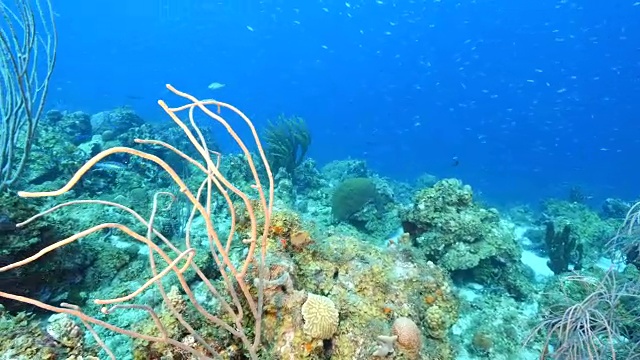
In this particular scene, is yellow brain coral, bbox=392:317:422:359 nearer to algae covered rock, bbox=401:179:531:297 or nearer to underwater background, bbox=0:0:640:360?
underwater background, bbox=0:0:640:360

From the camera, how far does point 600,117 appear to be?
109812 mm

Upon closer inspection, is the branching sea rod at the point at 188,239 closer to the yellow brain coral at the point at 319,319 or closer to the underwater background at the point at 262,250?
the underwater background at the point at 262,250

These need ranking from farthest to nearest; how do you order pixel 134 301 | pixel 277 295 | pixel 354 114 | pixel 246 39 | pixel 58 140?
pixel 246 39 < pixel 354 114 < pixel 58 140 < pixel 134 301 < pixel 277 295

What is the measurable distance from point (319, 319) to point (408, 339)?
33.6 inches

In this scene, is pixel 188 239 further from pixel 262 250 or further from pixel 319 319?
pixel 319 319

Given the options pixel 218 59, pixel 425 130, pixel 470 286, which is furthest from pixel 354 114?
pixel 470 286

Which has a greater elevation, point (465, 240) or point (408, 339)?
point (465, 240)

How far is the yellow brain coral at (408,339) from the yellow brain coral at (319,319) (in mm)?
614

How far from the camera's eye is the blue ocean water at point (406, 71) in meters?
65.2

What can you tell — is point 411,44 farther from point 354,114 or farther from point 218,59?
point 218,59

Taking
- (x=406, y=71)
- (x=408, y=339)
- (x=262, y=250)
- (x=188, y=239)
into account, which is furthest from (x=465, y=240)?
(x=406, y=71)

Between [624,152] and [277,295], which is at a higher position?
[624,152]

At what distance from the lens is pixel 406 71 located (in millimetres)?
130250

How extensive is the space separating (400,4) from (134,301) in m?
138
